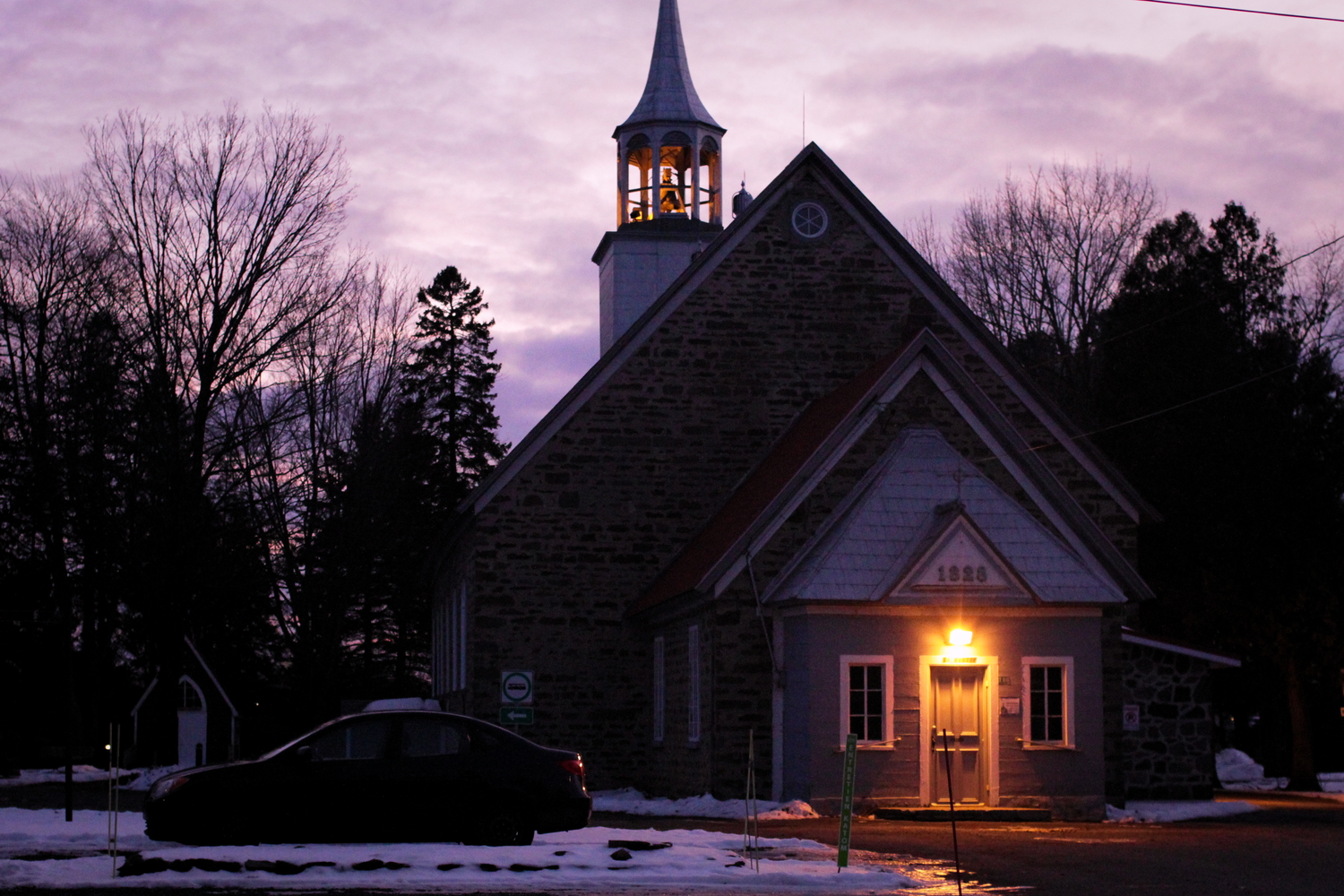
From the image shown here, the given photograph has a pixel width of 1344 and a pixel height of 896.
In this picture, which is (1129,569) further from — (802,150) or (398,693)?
(398,693)

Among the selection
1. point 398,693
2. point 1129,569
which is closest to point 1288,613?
point 1129,569

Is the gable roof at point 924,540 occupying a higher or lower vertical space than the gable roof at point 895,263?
lower

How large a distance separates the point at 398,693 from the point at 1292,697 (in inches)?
1229

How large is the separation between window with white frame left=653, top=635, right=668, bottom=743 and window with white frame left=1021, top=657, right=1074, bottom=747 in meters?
6.43

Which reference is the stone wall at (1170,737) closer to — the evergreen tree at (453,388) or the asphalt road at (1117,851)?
the asphalt road at (1117,851)

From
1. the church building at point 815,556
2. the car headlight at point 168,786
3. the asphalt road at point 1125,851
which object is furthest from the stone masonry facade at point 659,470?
the car headlight at point 168,786

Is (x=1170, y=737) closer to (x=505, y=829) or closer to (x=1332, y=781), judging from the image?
(x=1332, y=781)

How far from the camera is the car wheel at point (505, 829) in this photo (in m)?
15.6

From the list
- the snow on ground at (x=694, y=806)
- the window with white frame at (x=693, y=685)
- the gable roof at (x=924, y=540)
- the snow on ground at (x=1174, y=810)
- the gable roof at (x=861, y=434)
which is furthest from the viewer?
the window with white frame at (x=693, y=685)

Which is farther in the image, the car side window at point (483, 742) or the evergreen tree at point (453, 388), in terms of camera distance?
the evergreen tree at point (453, 388)

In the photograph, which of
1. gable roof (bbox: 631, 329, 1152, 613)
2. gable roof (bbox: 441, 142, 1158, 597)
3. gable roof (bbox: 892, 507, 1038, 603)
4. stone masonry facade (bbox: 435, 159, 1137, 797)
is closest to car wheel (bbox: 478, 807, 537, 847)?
gable roof (bbox: 631, 329, 1152, 613)

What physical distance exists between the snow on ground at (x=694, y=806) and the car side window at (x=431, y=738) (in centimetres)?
593

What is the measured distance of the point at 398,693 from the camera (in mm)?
56219

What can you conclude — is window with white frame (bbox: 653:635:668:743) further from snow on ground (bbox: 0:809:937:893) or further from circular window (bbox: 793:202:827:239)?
snow on ground (bbox: 0:809:937:893)
